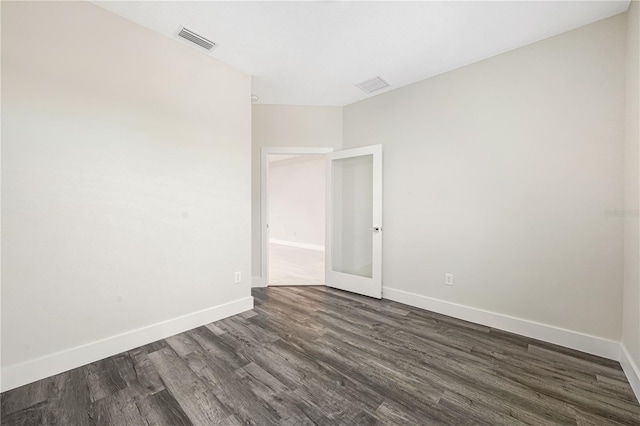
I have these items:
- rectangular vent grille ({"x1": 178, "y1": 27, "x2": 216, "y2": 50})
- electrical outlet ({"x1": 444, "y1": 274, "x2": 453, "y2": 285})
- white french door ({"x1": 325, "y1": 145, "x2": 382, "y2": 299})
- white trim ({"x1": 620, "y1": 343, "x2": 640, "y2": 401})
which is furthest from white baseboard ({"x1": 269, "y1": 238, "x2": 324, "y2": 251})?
white trim ({"x1": 620, "y1": 343, "x2": 640, "y2": 401})

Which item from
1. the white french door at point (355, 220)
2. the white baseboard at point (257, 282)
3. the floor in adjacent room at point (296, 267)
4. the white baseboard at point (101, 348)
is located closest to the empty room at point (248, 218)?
the white baseboard at point (101, 348)

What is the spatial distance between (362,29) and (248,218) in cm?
222

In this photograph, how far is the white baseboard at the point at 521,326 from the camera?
212cm

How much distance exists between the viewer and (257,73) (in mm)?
3008

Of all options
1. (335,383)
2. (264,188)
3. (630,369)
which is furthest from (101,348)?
(630,369)

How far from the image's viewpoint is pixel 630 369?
181cm

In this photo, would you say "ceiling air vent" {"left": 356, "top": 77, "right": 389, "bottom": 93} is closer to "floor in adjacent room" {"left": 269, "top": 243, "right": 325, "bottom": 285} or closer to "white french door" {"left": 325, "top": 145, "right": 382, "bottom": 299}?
"white french door" {"left": 325, "top": 145, "right": 382, "bottom": 299}

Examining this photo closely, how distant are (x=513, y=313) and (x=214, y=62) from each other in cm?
398

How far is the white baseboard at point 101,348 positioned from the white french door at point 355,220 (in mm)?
1680

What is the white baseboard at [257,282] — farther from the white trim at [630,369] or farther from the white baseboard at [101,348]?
the white trim at [630,369]

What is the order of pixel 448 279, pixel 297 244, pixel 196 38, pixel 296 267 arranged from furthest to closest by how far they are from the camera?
pixel 297 244, pixel 296 267, pixel 448 279, pixel 196 38

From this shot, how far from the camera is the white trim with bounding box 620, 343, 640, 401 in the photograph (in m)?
1.68

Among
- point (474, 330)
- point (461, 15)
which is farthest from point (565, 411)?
point (461, 15)

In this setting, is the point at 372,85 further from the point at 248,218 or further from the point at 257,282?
the point at 257,282
